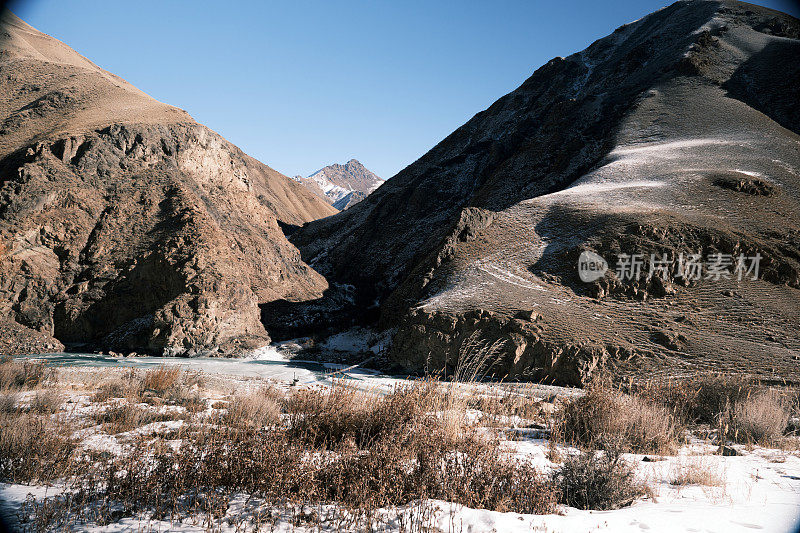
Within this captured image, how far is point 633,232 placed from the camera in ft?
61.1

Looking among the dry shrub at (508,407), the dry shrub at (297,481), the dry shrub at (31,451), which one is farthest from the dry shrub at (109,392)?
the dry shrub at (508,407)

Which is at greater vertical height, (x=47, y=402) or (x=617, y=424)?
(x=617, y=424)

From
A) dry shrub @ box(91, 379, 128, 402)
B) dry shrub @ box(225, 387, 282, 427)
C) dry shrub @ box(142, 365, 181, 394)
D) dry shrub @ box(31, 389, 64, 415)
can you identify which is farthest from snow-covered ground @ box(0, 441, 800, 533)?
dry shrub @ box(142, 365, 181, 394)

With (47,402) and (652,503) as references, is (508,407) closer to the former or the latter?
(652,503)

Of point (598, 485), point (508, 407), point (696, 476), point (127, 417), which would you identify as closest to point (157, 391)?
point (127, 417)

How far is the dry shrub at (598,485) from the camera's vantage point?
345 centimetres

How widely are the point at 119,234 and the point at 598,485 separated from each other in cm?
2489

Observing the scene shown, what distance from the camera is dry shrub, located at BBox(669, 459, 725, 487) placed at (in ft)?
12.9

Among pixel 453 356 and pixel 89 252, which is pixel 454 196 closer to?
pixel 453 356

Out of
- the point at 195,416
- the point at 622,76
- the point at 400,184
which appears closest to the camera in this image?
the point at 195,416

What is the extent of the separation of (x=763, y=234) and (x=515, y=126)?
38214 millimetres

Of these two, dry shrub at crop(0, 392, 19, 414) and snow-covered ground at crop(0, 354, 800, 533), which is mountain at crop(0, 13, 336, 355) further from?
snow-covered ground at crop(0, 354, 800, 533)

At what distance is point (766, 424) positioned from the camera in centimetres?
615

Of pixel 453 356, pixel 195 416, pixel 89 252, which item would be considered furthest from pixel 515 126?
pixel 195 416
